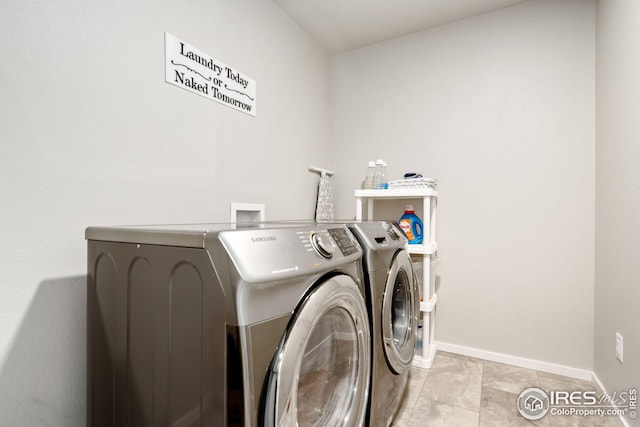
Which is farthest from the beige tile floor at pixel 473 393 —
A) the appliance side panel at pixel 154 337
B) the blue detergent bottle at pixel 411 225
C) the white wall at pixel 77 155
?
the white wall at pixel 77 155

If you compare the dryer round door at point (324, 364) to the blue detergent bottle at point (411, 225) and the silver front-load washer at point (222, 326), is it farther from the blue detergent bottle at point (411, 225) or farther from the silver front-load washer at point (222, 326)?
the blue detergent bottle at point (411, 225)

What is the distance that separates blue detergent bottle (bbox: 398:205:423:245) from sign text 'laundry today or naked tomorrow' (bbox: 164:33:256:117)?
4.14ft

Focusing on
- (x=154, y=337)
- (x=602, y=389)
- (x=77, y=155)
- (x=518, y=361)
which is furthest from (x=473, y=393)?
(x=77, y=155)

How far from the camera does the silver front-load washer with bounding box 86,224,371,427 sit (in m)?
0.70

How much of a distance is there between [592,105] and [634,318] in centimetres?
127

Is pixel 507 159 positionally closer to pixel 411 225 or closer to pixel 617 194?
pixel 617 194

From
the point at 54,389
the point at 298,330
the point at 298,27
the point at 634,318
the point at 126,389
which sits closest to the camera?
the point at 298,330

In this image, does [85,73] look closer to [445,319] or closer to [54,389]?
[54,389]

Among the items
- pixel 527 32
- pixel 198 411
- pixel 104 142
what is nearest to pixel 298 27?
pixel 527 32

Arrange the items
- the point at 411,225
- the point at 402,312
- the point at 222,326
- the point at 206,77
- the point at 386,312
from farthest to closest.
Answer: the point at 411,225 → the point at 402,312 → the point at 206,77 → the point at 386,312 → the point at 222,326

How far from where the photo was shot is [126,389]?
3.05ft

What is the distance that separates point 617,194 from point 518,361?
4.02 feet

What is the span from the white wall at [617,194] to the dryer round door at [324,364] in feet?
4.12

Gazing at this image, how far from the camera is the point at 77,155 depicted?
3.60ft
